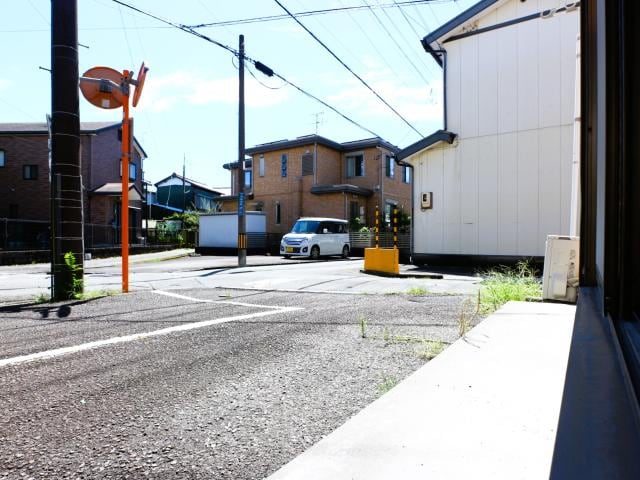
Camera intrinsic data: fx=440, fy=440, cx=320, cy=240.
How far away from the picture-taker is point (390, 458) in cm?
147

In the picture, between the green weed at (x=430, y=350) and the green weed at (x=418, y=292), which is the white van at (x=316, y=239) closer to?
the green weed at (x=418, y=292)

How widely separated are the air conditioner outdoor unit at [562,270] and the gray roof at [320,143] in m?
19.6

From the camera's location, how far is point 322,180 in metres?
23.7

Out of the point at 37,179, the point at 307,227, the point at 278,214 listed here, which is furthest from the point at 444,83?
the point at 37,179

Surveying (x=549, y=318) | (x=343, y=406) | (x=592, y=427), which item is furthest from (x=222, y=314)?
(x=592, y=427)

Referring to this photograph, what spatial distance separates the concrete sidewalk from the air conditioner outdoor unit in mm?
1801

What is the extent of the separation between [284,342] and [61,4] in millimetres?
5529

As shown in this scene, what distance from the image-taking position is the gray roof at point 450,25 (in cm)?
1074

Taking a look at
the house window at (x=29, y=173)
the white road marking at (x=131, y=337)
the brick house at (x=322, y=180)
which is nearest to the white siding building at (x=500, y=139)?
the white road marking at (x=131, y=337)

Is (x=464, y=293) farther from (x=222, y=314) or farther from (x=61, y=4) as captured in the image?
(x=61, y=4)

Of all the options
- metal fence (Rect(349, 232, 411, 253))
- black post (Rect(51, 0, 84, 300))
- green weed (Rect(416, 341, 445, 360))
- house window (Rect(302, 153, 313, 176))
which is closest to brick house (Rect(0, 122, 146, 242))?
house window (Rect(302, 153, 313, 176))

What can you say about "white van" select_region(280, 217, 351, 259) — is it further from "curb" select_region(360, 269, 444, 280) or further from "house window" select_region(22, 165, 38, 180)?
"house window" select_region(22, 165, 38, 180)

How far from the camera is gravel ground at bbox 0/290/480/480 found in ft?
5.45

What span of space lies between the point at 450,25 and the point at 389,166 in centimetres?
1333
